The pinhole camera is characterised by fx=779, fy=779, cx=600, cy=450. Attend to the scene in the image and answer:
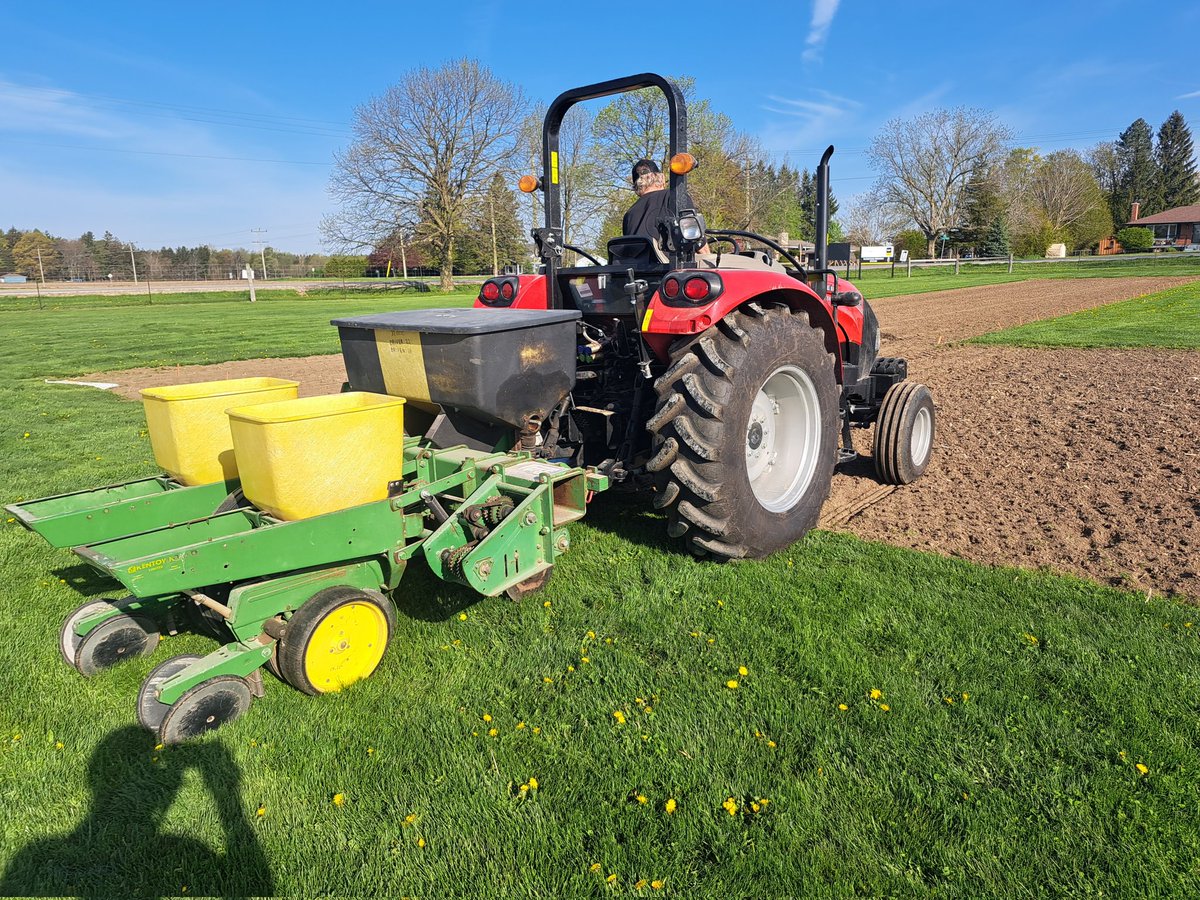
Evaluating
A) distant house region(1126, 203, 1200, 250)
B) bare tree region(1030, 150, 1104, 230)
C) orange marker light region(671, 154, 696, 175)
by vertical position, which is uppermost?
bare tree region(1030, 150, 1104, 230)

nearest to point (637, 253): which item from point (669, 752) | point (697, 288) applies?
point (697, 288)

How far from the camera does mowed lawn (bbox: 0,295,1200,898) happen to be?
7.20ft

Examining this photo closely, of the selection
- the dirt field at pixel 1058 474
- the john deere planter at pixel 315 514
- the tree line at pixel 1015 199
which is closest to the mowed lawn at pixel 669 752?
the john deere planter at pixel 315 514

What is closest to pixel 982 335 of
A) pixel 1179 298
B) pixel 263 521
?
pixel 1179 298

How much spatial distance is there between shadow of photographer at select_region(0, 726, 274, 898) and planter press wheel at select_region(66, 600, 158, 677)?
0.65 m

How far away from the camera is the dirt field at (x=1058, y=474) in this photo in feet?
13.9

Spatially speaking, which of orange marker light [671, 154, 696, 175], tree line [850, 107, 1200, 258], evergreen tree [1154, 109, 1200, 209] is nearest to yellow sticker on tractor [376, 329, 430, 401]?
orange marker light [671, 154, 696, 175]

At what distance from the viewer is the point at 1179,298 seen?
2003cm

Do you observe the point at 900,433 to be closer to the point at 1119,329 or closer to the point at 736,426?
the point at 736,426

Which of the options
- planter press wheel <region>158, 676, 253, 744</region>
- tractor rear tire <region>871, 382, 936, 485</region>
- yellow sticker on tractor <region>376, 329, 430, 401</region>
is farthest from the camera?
tractor rear tire <region>871, 382, 936, 485</region>

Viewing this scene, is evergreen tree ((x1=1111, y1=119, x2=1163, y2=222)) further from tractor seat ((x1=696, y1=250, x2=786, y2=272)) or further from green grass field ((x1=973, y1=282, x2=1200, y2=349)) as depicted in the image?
tractor seat ((x1=696, y1=250, x2=786, y2=272))

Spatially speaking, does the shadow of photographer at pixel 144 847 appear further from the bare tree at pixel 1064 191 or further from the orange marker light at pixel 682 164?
the bare tree at pixel 1064 191

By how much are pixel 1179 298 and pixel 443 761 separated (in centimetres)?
2378

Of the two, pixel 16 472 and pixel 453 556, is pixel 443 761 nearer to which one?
pixel 453 556
